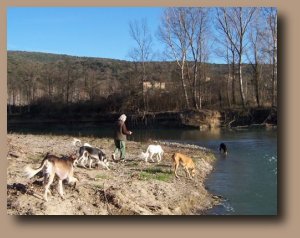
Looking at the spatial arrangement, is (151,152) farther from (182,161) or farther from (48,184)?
(48,184)

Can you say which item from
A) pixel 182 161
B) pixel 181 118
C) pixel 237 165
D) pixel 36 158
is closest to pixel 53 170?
pixel 36 158

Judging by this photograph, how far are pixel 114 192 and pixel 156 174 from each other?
2626 millimetres

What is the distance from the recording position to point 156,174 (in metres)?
12.1

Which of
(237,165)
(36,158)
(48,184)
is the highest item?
(36,158)

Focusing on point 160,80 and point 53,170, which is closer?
point 53,170

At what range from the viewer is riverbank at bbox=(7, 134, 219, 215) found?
8.78 m

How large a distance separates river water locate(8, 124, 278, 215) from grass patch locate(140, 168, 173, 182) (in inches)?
40.6

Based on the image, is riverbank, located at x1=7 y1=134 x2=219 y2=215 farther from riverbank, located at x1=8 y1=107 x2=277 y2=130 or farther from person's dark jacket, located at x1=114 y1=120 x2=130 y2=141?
riverbank, located at x1=8 y1=107 x2=277 y2=130

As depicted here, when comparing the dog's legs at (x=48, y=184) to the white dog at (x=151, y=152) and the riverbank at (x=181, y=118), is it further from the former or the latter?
the riverbank at (x=181, y=118)

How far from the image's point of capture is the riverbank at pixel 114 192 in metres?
8.78

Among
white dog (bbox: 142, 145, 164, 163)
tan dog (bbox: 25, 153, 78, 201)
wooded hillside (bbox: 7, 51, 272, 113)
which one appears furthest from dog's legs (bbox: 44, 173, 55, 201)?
wooded hillside (bbox: 7, 51, 272, 113)

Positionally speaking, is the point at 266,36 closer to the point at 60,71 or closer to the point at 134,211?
the point at 60,71

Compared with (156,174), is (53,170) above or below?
above

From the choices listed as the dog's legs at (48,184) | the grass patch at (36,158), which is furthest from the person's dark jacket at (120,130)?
the dog's legs at (48,184)
